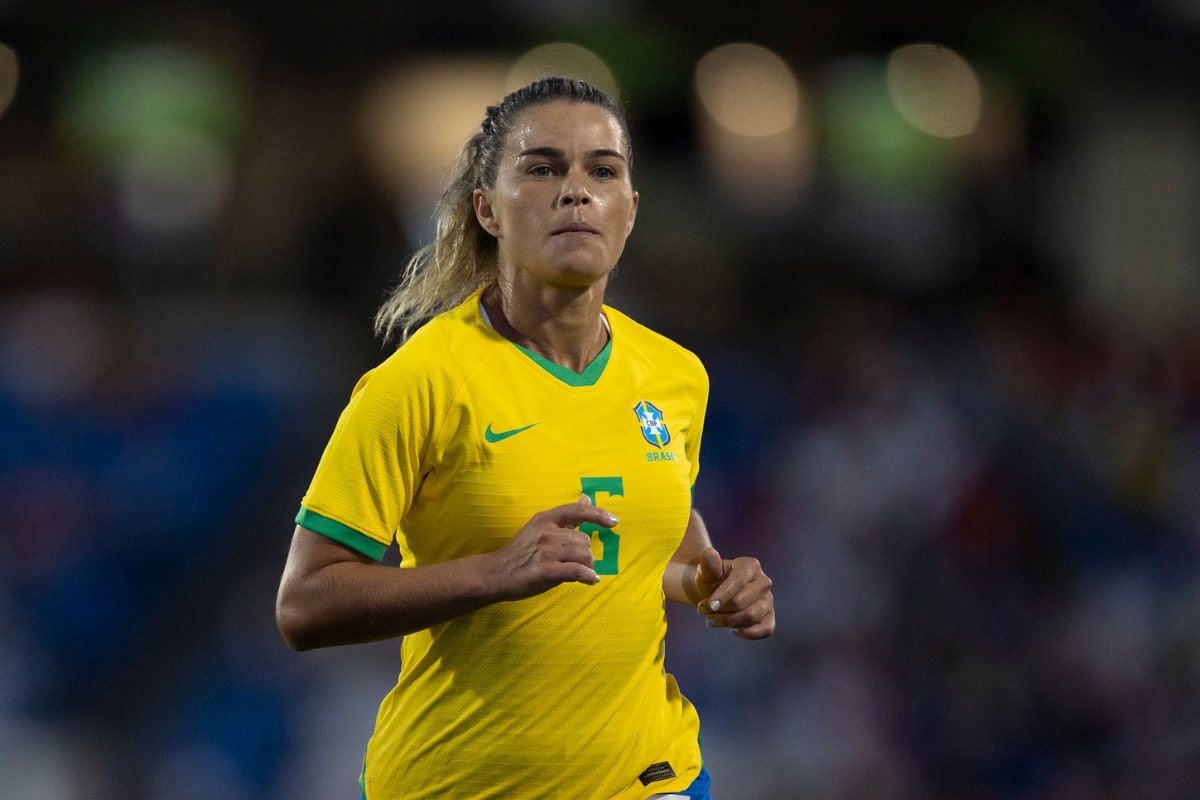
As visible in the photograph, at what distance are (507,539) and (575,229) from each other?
0.62 m

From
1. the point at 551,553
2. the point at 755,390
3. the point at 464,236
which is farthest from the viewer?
the point at 755,390

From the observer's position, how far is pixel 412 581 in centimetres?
259

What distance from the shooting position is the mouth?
2.87 meters

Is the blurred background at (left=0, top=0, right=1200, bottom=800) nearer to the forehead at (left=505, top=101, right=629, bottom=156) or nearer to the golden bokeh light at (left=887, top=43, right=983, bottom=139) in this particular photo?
the golden bokeh light at (left=887, top=43, right=983, bottom=139)

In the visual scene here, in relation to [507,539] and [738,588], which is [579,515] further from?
[738,588]

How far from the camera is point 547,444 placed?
110 inches

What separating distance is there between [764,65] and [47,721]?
30.0ft

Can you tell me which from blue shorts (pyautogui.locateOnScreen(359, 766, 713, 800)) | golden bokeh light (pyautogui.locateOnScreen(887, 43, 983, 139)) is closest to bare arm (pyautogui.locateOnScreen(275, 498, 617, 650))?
blue shorts (pyautogui.locateOnScreen(359, 766, 713, 800))

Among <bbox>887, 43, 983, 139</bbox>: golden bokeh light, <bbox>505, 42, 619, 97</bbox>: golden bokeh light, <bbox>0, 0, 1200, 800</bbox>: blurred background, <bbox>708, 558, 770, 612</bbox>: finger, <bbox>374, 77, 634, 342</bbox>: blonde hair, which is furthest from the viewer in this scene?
<bbox>887, 43, 983, 139</bbox>: golden bokeh light

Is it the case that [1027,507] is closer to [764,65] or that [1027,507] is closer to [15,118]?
[764,65]

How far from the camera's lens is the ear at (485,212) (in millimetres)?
3090

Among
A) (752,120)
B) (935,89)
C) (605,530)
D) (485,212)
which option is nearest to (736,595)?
(605,530)

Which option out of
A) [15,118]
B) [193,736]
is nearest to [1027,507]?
[193,736]

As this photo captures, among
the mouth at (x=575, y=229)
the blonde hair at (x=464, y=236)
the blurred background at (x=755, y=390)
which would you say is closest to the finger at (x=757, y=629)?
the mouth at (x=575, y=229)
